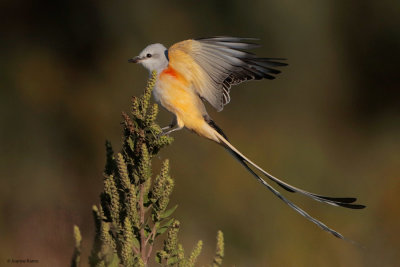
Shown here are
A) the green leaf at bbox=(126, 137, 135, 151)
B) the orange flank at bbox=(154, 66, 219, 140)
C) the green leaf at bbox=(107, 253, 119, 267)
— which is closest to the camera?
the green leaf at bbox=(107, 253, 119, 267)

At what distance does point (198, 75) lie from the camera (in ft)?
8.76

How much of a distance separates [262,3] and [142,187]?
4791 mm

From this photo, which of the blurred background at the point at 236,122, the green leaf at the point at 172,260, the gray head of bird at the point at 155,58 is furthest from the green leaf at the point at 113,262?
the blurred background at the point at 236,122

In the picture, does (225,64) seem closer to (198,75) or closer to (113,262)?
(198,75)

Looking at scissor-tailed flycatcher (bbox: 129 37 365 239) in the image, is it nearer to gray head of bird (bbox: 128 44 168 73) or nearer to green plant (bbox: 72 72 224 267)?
gray head of bird (bbox: 128 44 168 73)

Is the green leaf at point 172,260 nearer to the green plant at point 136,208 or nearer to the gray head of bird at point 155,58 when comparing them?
the green plant at point 136,208

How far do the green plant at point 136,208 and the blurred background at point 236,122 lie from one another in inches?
55.4

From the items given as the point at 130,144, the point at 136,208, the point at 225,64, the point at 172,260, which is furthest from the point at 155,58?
the point at 172,260

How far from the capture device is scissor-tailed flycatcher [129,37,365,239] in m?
2.59

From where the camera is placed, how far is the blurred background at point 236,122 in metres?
4.18

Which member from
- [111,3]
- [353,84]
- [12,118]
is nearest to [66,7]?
[111,3]

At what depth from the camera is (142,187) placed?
1844 mm

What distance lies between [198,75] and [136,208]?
105 cm

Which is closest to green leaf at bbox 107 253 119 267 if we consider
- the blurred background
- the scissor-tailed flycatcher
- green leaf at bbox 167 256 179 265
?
green leaf at bbox 167 256 179 265
